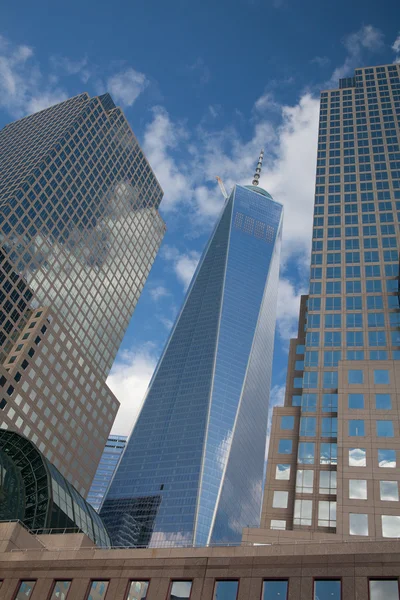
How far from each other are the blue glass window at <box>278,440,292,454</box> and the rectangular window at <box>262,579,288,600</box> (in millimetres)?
46128

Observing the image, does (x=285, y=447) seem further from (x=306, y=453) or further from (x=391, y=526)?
(x=391, y=526)

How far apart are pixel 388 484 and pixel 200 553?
35.4 metres

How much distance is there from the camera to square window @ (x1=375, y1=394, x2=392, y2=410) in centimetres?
7394

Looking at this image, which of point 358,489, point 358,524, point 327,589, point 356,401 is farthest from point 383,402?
point 327,589

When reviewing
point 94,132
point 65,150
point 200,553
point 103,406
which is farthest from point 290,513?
point 94,132

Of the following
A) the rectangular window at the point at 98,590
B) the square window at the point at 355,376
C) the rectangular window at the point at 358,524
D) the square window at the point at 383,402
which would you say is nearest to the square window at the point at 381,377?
the square window at the point at 355,376

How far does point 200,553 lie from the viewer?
39.1m

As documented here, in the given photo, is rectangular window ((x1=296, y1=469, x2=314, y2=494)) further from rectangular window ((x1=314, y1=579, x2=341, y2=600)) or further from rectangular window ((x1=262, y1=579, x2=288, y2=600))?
rectangular window ((x1=314, y1=579, x2=341, y2=600))

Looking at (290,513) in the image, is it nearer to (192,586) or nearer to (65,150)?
(192,586)

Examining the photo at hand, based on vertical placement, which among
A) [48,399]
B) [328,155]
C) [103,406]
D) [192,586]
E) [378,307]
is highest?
[328,155]

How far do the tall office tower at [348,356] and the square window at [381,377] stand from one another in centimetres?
12

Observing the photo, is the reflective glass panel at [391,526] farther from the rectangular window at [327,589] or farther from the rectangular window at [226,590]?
the rectangular window at [226,590]

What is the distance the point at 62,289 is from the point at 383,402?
11011cm

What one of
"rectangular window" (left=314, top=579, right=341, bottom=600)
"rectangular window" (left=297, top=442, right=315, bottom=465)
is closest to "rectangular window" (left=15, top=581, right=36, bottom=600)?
"rectangular window" (left=314, top=579, right=341, bottom=600)
